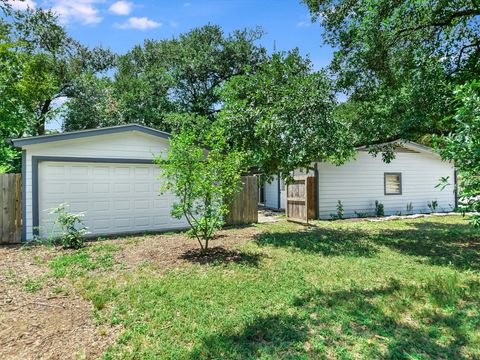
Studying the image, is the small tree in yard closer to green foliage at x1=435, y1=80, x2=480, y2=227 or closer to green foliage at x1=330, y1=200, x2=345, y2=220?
green foliage at x1=435, y1=80, x2=480, y2=227

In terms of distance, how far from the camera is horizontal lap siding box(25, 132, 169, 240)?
26.5 feet

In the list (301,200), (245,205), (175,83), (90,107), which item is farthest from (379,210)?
(90,107)

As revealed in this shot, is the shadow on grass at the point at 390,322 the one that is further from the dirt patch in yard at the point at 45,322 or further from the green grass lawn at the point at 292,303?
the dirt patch in yard at the point at 45,322

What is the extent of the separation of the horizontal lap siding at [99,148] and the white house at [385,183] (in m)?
6.77

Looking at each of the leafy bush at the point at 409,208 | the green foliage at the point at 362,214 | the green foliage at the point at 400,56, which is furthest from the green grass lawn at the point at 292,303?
the leafy bush at the point at 409,208

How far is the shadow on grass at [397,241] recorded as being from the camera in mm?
6727

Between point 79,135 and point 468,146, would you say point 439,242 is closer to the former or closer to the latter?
point 468,146

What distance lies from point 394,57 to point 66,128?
1839 centimetres

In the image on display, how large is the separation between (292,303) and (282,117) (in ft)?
18.0

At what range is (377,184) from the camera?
46.8 feet

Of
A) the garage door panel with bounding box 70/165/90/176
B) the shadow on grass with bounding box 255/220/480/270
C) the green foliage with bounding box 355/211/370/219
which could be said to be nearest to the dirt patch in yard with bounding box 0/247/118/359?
the garage door panel with bounding box 70/165/90/176

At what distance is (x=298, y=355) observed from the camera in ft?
9.71

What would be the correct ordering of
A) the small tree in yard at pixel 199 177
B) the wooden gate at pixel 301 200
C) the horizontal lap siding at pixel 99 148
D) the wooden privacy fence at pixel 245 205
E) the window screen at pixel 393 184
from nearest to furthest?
the small tree in yard at pixel 199 177
the horizontal lap siding at pixel 99 148
the wooden privacy fence at pixel 245 205
the wooden gate at pixel 301 200
the window screen at pixel 393 184

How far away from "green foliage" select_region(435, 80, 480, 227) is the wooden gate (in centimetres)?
694
